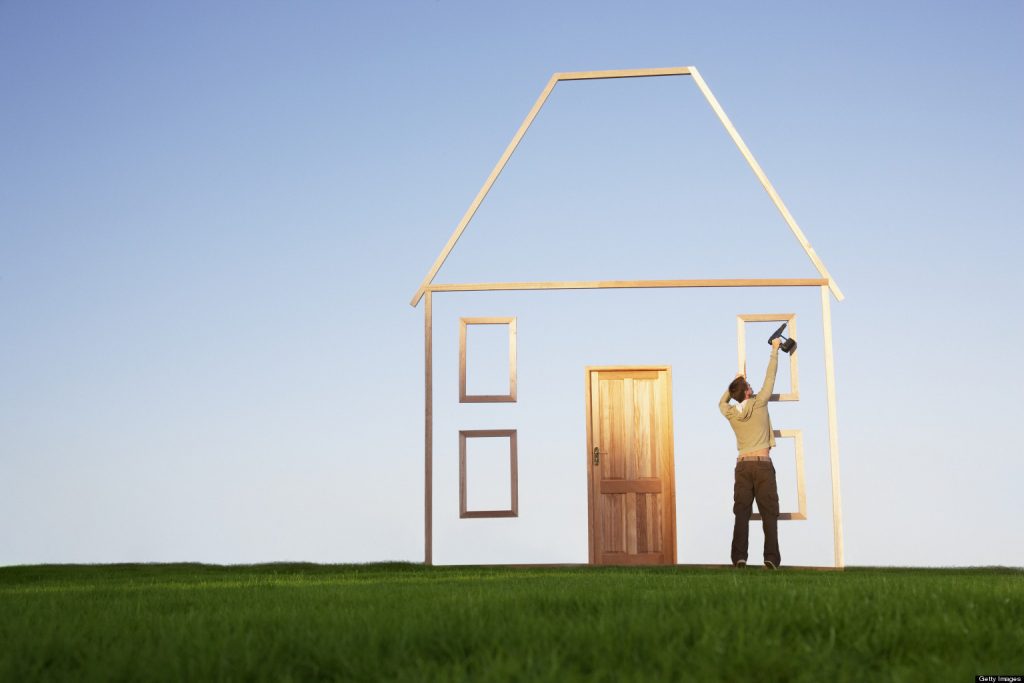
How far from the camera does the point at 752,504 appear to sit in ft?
39.8

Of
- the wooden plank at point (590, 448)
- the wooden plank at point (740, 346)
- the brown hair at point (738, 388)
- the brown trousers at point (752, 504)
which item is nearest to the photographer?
the brown trousers at point (752, 504)

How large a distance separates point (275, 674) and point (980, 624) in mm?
2712

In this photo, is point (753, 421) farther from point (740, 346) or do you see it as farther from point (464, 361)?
point (464, 361)

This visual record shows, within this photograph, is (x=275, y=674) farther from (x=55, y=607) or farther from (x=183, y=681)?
(x=55, y=607)

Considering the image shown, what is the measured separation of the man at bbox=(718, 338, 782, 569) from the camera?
39.4 feet

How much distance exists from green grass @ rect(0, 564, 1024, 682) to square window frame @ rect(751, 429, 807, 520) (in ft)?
22.1

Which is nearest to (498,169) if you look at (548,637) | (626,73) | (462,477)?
(626,73)

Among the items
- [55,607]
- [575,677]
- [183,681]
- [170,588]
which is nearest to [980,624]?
[575,677]

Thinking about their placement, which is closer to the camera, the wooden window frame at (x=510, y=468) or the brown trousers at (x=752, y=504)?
the brown trousers at (x=752, y=504)

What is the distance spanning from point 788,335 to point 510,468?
3.60 m

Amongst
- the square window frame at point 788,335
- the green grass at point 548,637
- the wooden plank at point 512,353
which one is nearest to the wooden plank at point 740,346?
the square window frame at point 788,335

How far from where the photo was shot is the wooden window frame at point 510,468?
1261 cm

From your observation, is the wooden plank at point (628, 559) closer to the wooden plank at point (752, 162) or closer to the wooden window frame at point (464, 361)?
the wooden window frame at point (464, 361)

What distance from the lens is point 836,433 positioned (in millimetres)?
12609
